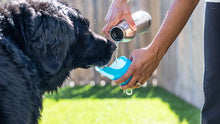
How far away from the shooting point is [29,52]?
7.30 ft

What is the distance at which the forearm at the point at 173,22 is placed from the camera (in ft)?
8.16

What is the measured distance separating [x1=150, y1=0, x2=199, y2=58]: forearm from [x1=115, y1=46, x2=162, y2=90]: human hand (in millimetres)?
52

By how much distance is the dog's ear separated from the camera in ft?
7.29

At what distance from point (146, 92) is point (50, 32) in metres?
4.63

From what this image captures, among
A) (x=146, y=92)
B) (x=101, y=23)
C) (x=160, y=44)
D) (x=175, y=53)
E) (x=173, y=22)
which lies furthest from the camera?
(x=101, y=23)

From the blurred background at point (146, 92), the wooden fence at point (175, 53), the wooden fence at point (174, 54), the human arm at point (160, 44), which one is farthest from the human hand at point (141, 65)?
the wooden fence at point (175, 53)

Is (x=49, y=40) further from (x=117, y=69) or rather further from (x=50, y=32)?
(x=117, y=69)

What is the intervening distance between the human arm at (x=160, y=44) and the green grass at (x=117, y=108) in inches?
83.4

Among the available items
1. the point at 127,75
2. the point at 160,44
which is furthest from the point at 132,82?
the point at 160,44

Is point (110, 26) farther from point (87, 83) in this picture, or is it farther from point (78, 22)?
point (87, 83)

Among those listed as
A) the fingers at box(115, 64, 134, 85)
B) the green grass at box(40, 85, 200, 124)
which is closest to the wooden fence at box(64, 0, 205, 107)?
the green grass at box(40, 85, 200, 124)

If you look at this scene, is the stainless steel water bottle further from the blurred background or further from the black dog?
the blurred background

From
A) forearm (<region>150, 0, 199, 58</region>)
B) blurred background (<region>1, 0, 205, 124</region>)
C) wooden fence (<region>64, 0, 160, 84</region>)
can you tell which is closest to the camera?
forearm (<region>150, 0, 199, 58</region>)

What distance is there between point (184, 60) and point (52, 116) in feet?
8.27
